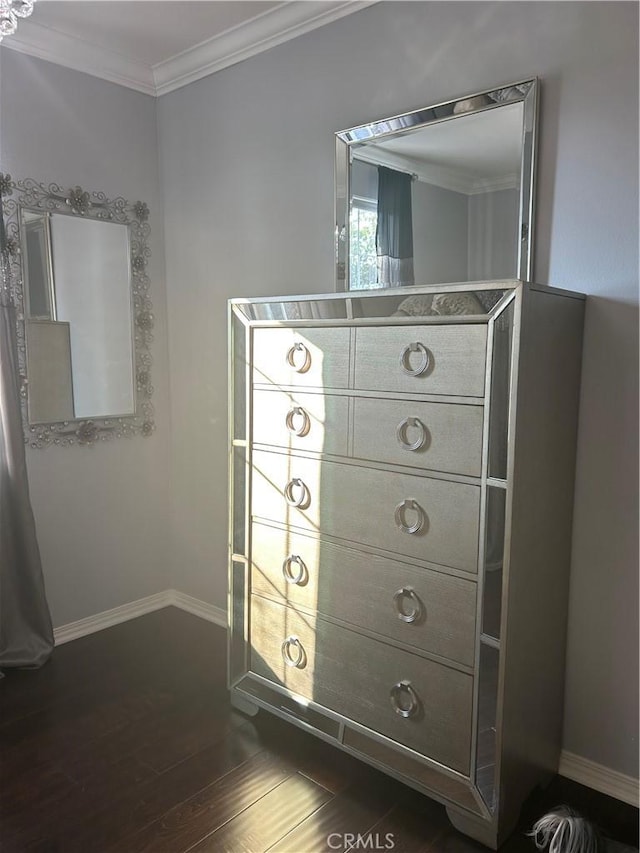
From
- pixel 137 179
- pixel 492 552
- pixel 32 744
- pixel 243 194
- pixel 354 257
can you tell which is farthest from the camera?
pixel 137 179

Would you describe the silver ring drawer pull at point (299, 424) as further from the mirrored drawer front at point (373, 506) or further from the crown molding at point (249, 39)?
the crown molding at point (249, 39)

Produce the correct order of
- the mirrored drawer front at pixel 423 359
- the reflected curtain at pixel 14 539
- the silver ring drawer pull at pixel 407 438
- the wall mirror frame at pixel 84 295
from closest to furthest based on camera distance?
the mirrored drawer front at pixel 423 359
the silver ring drawer pull at pixel 407 438
the reflected curtain at pixel 14 539
the wall mirror frame at pixel 84 295

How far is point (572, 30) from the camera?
1.94 meters

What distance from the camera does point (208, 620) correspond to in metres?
3.27

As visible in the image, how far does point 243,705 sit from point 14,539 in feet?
3.72

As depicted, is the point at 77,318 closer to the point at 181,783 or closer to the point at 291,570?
the point at 291,570

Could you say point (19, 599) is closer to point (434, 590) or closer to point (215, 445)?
point (215, 445)

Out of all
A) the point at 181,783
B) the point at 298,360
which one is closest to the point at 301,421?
the point at 298,360

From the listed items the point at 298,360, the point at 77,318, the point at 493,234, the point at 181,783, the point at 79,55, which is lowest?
the point at 181,783

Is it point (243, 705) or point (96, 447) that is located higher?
point (96, 447)

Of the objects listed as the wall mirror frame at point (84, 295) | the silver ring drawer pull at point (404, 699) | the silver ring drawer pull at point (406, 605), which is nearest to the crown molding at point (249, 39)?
the wall mirror frame at point (84, 295)

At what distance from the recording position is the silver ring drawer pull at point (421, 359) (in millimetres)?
1854

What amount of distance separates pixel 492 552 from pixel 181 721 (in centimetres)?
136

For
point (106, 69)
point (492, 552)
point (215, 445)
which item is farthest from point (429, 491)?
point (106, 69)
